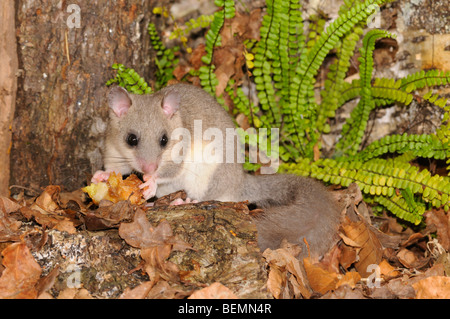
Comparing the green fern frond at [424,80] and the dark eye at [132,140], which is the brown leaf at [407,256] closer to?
the green fern frond at [424,80]

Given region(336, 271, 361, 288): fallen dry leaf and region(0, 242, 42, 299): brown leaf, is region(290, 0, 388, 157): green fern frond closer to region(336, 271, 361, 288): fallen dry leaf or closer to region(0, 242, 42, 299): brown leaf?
region(336, 271, 361, 288): fallen dry leaf

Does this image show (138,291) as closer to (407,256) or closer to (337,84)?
(407,256)

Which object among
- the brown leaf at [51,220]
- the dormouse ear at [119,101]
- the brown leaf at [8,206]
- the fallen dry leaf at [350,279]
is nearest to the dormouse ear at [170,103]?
the dormouse ear at [119,101]

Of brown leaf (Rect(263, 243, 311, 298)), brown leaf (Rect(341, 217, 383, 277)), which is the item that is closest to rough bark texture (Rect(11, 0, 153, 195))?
brown leaf (Rect(263, 243, 311, 298))

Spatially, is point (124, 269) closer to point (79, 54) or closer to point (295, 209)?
point (295, 209)

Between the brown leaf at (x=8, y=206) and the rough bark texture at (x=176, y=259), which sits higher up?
the brown leaf at (x=8, y=206)
